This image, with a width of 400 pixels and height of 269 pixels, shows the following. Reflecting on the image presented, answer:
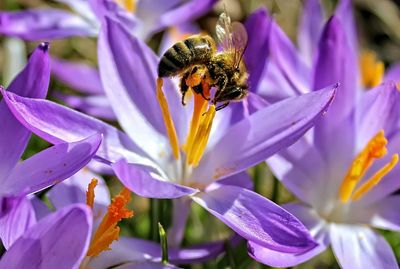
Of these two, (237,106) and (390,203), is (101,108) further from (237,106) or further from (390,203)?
(390,203)

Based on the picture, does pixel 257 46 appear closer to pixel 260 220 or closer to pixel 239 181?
pixel 239 181

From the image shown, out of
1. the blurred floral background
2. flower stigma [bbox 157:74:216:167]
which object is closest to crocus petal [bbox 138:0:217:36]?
the blurred floral background

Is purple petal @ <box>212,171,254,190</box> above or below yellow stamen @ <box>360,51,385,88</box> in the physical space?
below

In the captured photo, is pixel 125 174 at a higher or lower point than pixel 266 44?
lower

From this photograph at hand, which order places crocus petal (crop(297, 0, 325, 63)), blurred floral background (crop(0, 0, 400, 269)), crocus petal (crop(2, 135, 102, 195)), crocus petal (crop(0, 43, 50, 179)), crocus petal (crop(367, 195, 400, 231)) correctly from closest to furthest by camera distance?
crocus petal (crop(2, 135, 102, 195)) < crocus petal (crop(0, 43, 50, 179)) < crocus petal (crop(367, 195, 400, 231)) < blurred floral background (crop(0, 0, 400, 269)) < crocus petal (crop(297, 0, 325, 63))

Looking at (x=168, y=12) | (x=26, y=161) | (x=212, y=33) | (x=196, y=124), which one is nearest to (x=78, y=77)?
(x=168, y=12)

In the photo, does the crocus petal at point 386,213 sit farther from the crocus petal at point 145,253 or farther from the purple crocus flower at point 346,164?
the crocus petal at point 145,253

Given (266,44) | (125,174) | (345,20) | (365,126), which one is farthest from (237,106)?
(345,20)

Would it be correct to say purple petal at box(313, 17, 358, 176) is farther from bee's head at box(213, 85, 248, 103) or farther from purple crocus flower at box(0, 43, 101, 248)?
purple crocus flower at box(0, 43, 101, 248)
